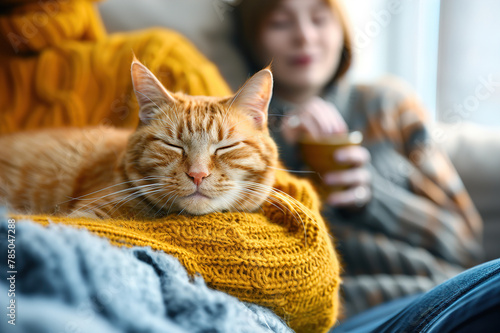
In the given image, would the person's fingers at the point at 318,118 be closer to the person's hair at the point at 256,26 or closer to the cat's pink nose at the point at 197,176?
the person's hair at the point at 256,26

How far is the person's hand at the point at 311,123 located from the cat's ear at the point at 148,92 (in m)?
0.59

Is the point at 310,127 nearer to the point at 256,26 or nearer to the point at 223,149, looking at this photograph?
the point at 256,26

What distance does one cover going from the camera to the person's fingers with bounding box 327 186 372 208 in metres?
1.16

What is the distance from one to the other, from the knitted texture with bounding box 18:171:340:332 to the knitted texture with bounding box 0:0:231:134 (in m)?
0.48

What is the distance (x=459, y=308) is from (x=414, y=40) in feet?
3.95

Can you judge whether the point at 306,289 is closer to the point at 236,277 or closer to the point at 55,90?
the point at 236,277

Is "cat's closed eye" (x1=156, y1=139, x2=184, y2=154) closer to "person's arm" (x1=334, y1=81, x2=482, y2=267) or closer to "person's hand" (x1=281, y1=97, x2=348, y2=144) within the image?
"person's hand" (x1=281, y1=97, x2=348, y2=144)

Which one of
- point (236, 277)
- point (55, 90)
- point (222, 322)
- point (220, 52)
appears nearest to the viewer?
point (222, 322)

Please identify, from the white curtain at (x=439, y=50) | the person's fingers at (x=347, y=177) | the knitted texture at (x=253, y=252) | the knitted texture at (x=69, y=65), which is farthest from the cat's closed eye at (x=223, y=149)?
the white curtain at (x=439, y=50)

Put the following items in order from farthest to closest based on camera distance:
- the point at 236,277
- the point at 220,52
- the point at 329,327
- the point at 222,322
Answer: the point at 220,52, the point at 329,327, the point at 236,277, the point at 222,322

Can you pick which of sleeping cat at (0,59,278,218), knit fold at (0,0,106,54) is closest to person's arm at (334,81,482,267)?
sleeping cat at (0,59,278,218)

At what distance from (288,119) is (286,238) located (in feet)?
2.05

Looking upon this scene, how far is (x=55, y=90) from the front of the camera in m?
1.09

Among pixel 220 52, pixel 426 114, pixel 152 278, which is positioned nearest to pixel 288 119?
pixel 220 52
